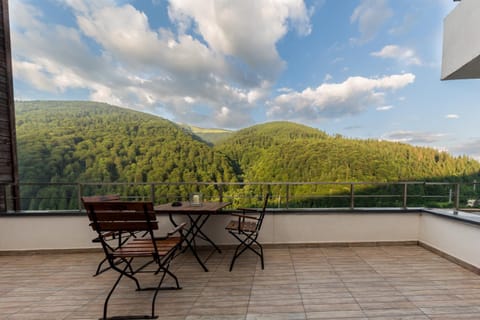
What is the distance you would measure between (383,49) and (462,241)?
6.58 m

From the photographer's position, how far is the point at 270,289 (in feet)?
5.51

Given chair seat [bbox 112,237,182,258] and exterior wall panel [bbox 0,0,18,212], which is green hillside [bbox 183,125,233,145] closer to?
exterior wall panel [bbox 0,0,18,212]

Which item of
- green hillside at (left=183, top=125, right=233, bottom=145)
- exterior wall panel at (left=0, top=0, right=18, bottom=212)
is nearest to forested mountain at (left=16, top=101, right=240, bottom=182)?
green hillside at (left=183, top=125, right=233, bottom=145)

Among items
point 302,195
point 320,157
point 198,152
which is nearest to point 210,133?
point 198,152

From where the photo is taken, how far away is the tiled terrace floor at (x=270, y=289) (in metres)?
1.39

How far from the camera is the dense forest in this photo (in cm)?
530

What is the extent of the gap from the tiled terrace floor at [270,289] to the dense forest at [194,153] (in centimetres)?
298

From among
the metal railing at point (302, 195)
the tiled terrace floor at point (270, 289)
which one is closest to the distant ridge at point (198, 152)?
the metal railing at point (302, 195)

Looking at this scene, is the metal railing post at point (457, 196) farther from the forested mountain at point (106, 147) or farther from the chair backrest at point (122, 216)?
the forested mountain at point (106, 147)

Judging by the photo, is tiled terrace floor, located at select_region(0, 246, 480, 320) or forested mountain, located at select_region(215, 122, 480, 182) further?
forested mountain, located at select_region(215, 122, 480, 182)

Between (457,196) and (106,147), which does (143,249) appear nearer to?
(457,196)

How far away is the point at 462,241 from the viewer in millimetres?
2182

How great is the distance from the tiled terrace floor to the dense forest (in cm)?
298

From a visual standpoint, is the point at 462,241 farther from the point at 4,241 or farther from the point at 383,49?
the point at 383,49
